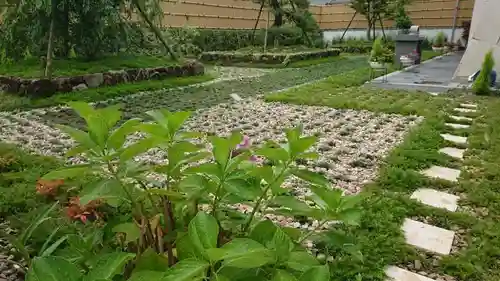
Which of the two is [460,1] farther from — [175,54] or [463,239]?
[463,239]

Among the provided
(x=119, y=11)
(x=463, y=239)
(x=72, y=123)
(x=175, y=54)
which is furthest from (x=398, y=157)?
(x=175, y=54)

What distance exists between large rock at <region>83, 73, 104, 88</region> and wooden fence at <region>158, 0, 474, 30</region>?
15.3ft

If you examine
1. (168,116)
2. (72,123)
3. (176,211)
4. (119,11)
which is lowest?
(72,123)

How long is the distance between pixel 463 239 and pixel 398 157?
1.07m

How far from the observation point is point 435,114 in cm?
400

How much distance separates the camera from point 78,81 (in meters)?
5.11

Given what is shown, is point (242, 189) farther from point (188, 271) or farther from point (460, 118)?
point (460, 118)

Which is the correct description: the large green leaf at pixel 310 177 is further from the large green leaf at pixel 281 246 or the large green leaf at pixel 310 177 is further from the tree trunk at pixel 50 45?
the tree trunk at pixel 50 45

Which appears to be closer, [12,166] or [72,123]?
[12,166]

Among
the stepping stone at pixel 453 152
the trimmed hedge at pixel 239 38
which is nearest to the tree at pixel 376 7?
the trimmed hedge at pixel 239 38

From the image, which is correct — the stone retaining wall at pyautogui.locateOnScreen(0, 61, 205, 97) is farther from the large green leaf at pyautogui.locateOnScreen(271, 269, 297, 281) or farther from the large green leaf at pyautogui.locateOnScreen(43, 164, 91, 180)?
the large green leaf at pyautogui.locateOnScreen(271, 269, 297, 281)

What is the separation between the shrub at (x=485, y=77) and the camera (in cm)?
498

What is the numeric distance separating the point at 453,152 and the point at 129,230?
103 inches

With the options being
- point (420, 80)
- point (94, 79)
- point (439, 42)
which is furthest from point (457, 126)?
point (439, 42)
